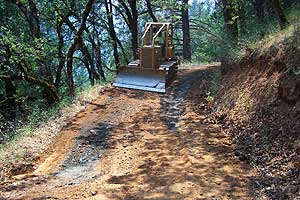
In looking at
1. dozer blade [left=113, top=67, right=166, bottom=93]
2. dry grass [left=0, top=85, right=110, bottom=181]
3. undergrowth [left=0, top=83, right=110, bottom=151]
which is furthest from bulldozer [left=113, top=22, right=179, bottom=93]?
dry grass [left=0, top=85, right=110, bottom=181]

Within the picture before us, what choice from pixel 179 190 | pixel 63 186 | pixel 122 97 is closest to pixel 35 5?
pixel 122 97

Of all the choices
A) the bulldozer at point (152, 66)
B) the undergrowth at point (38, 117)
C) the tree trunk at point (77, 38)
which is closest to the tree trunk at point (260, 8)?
the bulldozer at point (152, 66)

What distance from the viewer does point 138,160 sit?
7336mm

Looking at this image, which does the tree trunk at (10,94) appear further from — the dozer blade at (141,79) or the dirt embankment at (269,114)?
the dirt embankment at (269,114)

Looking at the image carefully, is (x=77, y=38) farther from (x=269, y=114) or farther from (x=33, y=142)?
(x=269, y=114)

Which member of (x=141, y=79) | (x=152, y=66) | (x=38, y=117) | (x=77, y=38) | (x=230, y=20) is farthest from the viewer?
(x=152, y=66)

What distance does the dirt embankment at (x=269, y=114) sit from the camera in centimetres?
567

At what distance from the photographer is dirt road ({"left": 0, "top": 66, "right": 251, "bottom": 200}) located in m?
5.85

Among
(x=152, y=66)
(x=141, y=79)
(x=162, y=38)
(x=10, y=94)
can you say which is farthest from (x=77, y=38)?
(x=162, y=38)

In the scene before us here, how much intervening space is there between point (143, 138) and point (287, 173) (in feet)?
12.5

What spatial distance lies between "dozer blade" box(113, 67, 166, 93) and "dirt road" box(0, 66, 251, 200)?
2.37 meters

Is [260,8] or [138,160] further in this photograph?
[260,8]

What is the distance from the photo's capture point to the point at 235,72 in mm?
10422

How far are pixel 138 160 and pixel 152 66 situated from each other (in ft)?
27.2
